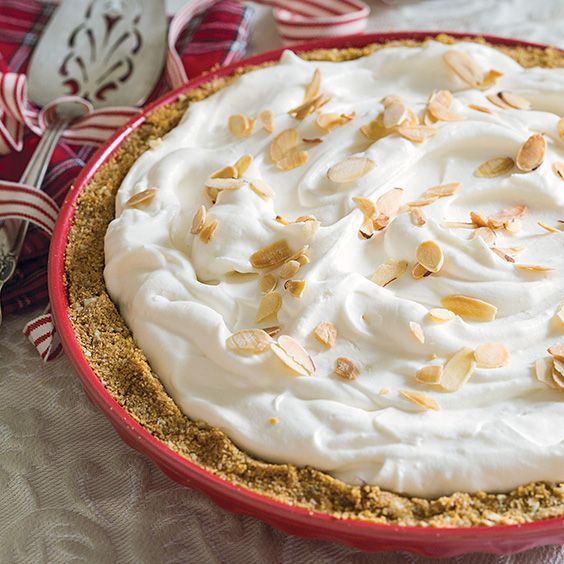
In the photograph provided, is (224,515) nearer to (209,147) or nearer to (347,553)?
(347,553)

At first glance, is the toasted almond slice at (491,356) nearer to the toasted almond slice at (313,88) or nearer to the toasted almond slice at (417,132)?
the toasted almond slice at (417,132)

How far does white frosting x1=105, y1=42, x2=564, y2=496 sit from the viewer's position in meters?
1.22

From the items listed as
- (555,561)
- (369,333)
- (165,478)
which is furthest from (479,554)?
(165,478)

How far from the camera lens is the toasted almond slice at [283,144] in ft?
5.41

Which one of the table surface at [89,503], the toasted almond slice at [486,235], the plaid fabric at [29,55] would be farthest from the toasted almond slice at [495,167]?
the plaid fabric at [29,55]

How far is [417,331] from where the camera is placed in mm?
1309

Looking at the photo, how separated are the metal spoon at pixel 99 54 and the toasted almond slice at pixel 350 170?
76cm

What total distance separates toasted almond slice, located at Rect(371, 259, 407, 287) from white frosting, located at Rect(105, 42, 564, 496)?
1cm

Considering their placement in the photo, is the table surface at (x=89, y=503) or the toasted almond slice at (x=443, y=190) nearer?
the table surface at (x=89, y=503)

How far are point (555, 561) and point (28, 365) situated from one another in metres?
0.96

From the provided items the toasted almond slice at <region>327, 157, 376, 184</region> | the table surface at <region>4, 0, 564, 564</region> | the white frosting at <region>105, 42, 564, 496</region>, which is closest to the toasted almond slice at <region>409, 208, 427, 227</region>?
the white frosting at <region>105, 42, 564, 496</region>

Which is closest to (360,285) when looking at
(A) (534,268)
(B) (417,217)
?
(B) (417,217)

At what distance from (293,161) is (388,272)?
0.32 m

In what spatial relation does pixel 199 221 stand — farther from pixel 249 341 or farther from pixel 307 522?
pixel 307 522
